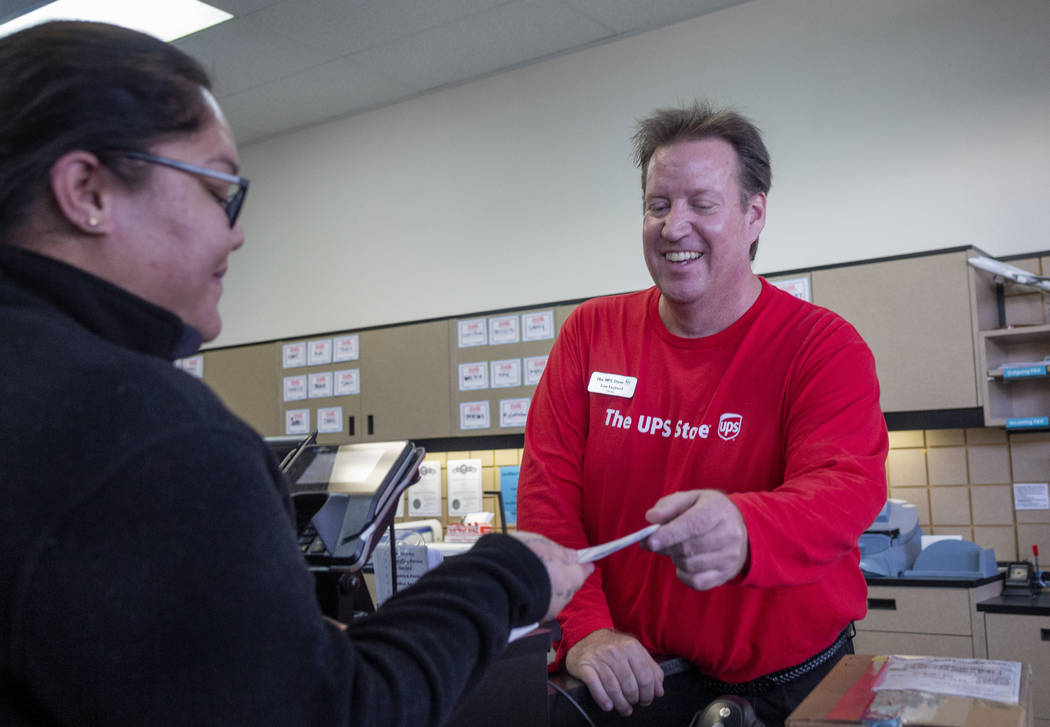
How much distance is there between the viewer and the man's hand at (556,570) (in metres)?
0.83

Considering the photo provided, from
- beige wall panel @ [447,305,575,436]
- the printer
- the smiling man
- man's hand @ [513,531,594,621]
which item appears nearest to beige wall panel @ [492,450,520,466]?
beige wall panel @ [447,305,575,436]

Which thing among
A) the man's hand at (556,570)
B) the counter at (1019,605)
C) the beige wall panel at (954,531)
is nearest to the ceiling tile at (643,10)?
the beige wall panel at (954,531)

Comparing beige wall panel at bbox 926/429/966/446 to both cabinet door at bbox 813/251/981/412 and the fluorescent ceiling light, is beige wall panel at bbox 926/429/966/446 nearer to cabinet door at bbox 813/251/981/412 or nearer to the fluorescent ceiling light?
cabinet door at bbox 813/251/981/412

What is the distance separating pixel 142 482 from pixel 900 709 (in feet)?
2.74

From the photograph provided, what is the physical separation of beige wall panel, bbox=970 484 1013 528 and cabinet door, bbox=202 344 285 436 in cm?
358

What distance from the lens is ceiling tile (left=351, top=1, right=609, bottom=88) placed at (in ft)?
14.6

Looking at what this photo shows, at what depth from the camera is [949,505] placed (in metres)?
3.83

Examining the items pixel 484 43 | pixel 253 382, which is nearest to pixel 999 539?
pixel 484 43

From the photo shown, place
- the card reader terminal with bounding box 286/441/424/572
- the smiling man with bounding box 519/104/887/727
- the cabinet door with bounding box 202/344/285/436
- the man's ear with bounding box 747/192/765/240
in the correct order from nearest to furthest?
the card reader terminal with bounding box 286/441/424/572 < the smiling man with bounding box 519/104/887/727 < the man's ear with bounding box 747/192/765/240 < the cabinet door with bounding box 202/344/285/436

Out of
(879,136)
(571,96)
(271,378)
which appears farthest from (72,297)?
(271,378)

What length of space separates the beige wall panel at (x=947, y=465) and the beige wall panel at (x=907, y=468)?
28mm

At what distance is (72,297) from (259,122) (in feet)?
18.1

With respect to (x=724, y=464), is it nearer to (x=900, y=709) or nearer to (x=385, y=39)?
(x=900, y=709)

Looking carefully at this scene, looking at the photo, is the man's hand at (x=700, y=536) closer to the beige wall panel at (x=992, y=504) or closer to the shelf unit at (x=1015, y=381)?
the shelf unit at (x=1015, y=381)
